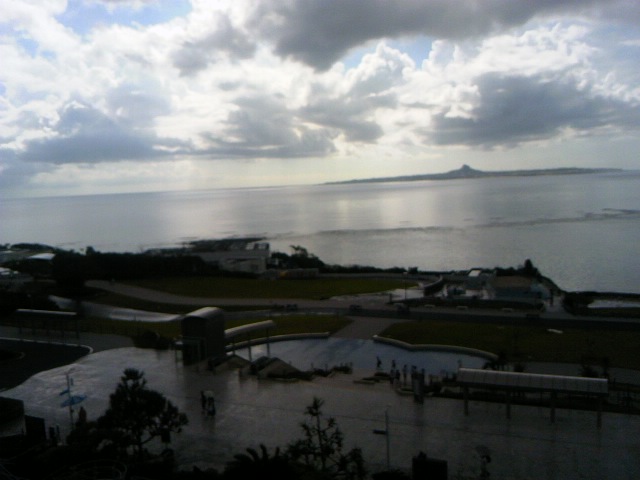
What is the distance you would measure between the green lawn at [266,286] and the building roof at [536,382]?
17.5 meters

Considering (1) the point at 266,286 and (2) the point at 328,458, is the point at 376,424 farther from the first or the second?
(1) the point at 266,286

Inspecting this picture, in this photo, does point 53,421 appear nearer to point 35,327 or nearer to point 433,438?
point 433,438

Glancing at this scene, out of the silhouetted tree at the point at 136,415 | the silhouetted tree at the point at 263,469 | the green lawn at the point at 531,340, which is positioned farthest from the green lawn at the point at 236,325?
the silhouetted tree at the point at 263,469

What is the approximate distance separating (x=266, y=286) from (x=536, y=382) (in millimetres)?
22757

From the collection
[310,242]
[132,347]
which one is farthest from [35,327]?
[310,242]

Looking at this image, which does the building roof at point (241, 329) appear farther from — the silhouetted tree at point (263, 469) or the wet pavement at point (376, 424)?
the silhouetted tree at point (263, 469)

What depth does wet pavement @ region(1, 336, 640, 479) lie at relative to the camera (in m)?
8.06

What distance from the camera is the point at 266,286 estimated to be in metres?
31.1

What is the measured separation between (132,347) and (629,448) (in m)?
12.7

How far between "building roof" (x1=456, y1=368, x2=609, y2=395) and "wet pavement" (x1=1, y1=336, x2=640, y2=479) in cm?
62

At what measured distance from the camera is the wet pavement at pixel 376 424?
8055 millimetres

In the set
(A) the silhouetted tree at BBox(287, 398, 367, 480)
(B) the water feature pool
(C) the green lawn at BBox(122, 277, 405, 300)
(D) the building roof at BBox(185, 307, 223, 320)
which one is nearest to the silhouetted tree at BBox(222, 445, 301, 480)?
(A) the silhouetted tree at BBox(287, 398, 367, 480)

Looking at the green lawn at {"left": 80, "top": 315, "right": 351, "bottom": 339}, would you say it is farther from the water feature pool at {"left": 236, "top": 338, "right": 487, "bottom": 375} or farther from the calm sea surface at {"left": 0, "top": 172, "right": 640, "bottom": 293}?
the calm sea surface at {"left": 0, "top": 172, "right": 640, "bottom": 293}

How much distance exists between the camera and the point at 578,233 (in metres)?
62.0
